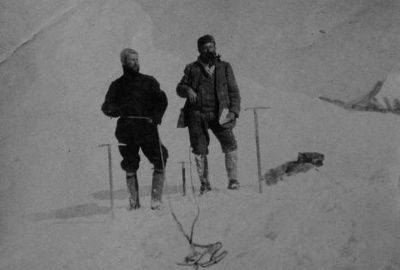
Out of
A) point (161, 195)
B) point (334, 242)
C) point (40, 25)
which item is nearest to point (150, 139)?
point (161, 195)

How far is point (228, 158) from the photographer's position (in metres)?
3.98

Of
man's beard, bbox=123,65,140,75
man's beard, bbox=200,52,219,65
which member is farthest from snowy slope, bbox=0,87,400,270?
man's beard, bbox=123,65,140,75

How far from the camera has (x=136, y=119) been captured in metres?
4.00

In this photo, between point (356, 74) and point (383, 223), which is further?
point (356, 74)

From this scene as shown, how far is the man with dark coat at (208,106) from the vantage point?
4000 mm

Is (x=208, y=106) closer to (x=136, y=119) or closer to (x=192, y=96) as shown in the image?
(x=192, y=96)

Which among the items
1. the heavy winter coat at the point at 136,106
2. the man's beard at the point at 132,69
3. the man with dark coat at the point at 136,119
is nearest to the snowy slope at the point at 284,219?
the man with dark coat at the point at 136,119

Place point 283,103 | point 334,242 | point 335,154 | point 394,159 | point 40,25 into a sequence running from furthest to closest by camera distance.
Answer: point 40,25 → point 283,103 → point 335,154 → point 394,159 → point 334,242

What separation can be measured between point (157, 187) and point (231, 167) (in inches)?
19.8

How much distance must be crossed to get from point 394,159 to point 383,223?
53 cm

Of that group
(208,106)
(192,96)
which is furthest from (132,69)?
(208,106)

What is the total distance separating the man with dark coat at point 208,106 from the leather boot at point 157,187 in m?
0.25

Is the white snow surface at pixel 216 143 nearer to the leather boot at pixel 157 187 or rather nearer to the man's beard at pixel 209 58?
the leather boot at pixel 157 187

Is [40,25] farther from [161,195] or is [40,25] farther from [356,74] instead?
[356,74]
